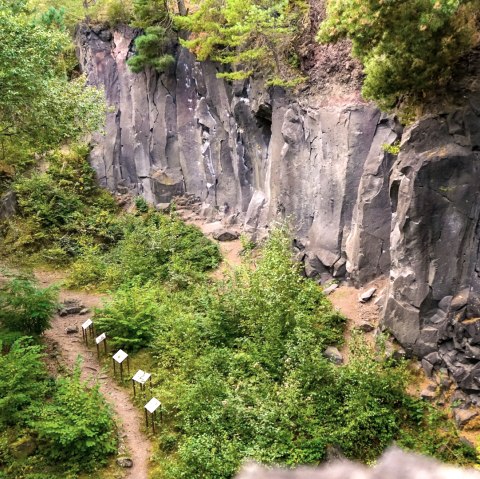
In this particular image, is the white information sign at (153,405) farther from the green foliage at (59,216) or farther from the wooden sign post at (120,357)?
the green foliage at (59,216)

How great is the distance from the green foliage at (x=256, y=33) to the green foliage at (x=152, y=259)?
21.7ft

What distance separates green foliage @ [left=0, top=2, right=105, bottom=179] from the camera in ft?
37.0

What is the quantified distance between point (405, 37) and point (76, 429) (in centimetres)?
933

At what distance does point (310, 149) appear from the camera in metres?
14.3

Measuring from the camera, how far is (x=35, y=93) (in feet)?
40.8

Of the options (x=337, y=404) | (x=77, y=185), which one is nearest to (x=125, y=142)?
(x=77, y=185)

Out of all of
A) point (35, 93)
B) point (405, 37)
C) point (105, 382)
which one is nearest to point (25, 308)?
point (105, 382)

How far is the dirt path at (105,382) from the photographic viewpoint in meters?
9.52

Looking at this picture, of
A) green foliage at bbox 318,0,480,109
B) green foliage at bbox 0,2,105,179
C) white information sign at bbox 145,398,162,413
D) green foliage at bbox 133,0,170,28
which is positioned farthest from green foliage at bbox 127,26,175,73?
white information sign at bbox 145,398,162,413

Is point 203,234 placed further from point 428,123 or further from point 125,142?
point 428,123

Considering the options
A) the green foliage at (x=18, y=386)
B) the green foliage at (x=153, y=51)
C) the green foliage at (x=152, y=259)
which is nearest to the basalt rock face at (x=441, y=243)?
the green foliage at (x=18, y=386)

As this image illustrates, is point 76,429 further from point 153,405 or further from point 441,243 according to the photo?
point 441,243

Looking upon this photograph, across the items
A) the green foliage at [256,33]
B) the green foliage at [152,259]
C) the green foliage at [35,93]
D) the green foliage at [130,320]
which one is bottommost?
the green foliage at [130,320]

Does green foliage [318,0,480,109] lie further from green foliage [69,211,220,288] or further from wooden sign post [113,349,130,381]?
green foliage [69,211,220,288]
